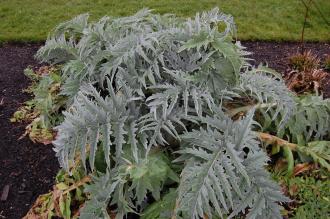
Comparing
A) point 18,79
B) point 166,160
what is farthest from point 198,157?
point 18,79

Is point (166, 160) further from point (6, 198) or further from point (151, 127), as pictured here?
point (6, 198)

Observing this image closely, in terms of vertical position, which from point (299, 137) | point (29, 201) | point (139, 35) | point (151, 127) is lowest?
point (29, 201)

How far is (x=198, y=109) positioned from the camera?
9.45 feet

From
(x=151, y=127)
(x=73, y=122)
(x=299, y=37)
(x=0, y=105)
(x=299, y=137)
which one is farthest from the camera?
(x=299, y=37)

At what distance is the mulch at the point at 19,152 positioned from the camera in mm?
3312

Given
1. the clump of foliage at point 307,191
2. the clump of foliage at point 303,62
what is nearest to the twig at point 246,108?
the clump of foliage at point 307,191

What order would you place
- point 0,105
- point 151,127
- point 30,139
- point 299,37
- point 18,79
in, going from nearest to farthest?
point 151,127 → point 30,139 → point 0,105 → point 18,79 → point 299,37

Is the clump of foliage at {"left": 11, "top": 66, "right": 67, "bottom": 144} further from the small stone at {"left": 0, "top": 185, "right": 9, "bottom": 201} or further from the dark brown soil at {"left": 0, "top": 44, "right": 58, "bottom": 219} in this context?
the small stone at {"left": 0, "top": 185, "right": 9, "bottom": 201}

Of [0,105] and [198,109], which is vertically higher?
[198,109]

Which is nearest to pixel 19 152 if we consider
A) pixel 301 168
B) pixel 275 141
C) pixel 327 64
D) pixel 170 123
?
pixel 170 123

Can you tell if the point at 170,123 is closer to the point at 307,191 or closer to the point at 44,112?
the point at 307,191

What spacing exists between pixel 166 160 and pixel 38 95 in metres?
1.53

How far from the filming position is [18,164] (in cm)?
358

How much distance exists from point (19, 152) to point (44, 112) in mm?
375
